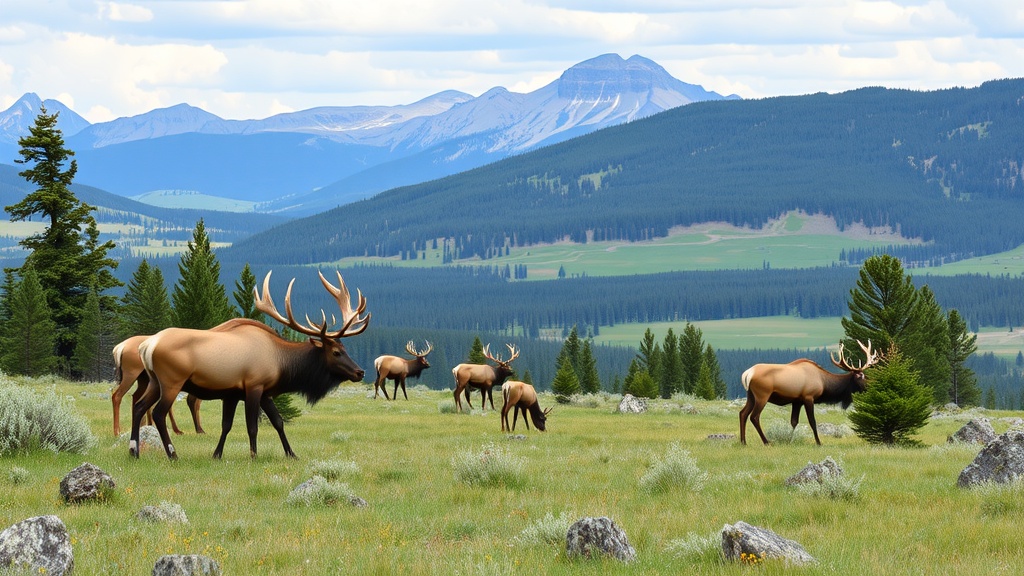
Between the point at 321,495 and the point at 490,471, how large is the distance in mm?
2624

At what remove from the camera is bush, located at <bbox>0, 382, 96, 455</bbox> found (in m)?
13.8

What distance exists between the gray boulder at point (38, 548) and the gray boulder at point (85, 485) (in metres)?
3.04

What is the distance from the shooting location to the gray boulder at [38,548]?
7215 mm

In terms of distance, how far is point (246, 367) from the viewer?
15211 mm

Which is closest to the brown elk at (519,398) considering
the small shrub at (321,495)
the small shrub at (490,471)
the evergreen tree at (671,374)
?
Result: the small shrub at (490,471)

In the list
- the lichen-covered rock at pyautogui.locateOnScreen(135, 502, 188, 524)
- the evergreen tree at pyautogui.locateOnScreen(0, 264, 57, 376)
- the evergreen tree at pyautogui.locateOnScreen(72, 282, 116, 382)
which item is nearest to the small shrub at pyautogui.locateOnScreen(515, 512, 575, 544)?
the lichen-covered rock at pyautogui.locateOnScreen(135, 502, 188, 524)

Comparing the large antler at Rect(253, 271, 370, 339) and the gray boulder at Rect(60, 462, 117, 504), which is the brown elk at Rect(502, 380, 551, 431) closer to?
the large antler at Rect(253, 271, 370, 339)

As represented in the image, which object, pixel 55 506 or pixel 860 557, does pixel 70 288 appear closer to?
pixel 55 506

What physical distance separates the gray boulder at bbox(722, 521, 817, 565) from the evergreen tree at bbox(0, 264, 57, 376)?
5246 cm

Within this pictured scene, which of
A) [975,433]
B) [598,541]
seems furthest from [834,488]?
[975,433]

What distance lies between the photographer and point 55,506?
10203 millimetres

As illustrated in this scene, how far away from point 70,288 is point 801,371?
49.4 m

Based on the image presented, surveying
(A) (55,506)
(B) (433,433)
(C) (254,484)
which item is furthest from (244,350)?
(B) (433,433)

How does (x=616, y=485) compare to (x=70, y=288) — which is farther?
(x=70, y=288)
